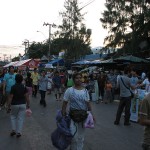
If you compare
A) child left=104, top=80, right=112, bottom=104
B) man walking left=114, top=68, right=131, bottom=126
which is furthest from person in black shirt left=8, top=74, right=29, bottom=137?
child left=104, top=80, right=112, bottom=104

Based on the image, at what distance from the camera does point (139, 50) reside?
39406 millimetres

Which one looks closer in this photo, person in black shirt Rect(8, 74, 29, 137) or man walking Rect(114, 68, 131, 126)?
person in black shirt Rect(8, 74, 29, 137)

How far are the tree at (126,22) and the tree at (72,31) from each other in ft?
41.2

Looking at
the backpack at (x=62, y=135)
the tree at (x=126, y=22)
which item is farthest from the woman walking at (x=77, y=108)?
the tree at (x=126, y=22)

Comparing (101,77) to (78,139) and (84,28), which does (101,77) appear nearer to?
(78,139)

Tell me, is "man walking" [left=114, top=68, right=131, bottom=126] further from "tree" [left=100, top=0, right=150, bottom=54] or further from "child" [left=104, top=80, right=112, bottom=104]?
"tree" [left=100, top=0, right=150, bottom=54]

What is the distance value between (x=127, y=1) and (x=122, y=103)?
1242 inches

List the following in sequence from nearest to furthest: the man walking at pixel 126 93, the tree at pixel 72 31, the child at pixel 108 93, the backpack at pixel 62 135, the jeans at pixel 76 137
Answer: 1. the backpack at pixel 62 135
2. the jeans at pixel 76 137
3. the man walking at pixel 126 93
4. the child at pixel 108 93
5. the tree at pixel 72 31

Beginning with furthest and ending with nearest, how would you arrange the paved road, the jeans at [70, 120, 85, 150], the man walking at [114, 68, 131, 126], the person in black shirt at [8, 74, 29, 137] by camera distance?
the man walking at [114, 68, 131, 126], the person in black shirt at [8, 74, 29, 137], the paved road, the jeans at [70, 120, 85, 150]

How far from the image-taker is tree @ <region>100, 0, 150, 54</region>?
3925 centimetres

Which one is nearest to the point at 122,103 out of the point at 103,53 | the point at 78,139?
the point at 78,139

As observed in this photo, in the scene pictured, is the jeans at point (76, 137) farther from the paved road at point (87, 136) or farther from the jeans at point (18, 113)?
the jeans at point (18, 113)

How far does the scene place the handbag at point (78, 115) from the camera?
262 inches

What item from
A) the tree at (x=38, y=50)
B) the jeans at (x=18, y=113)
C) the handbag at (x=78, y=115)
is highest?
the handbag at (x=78, y=115)
